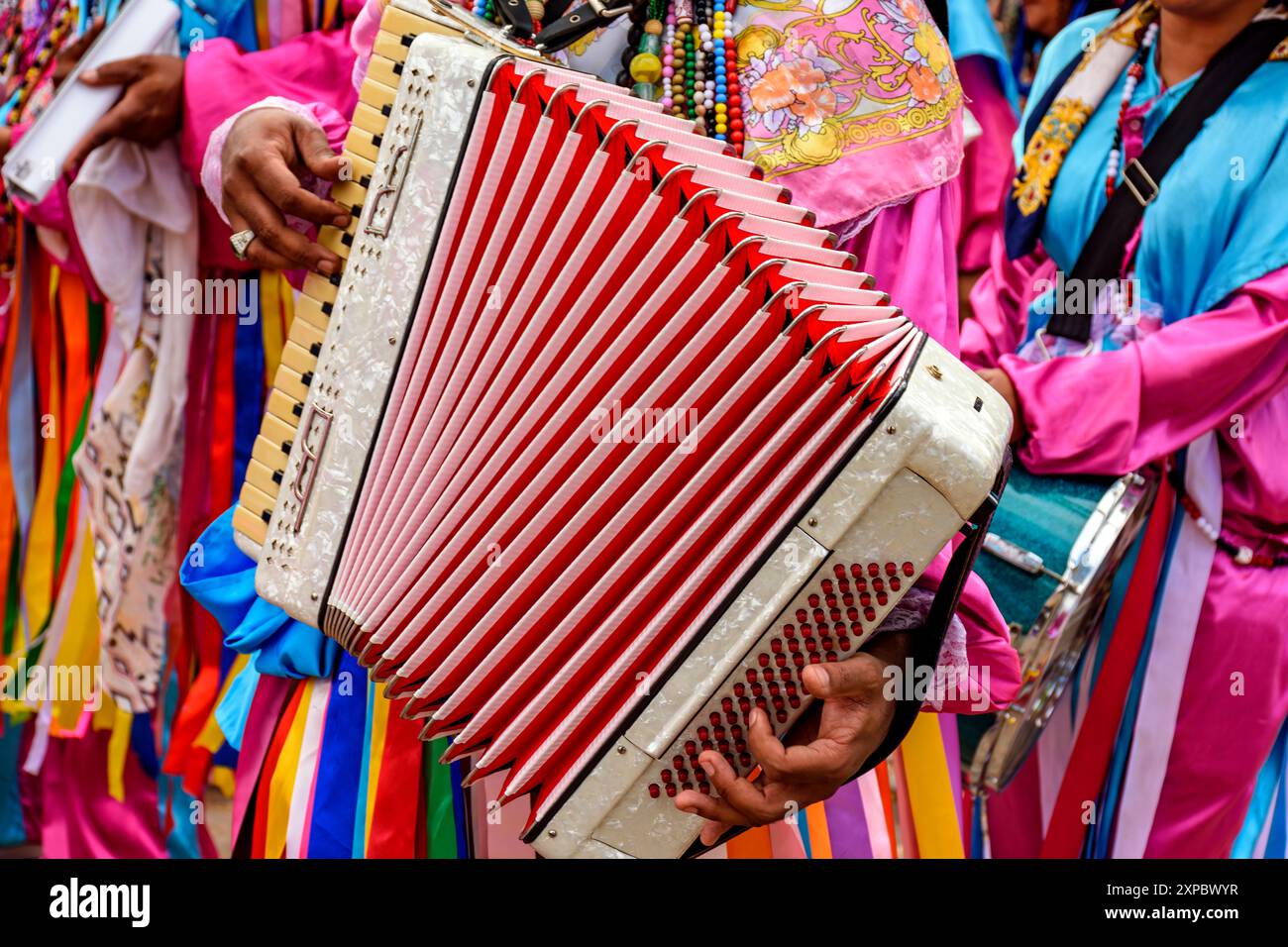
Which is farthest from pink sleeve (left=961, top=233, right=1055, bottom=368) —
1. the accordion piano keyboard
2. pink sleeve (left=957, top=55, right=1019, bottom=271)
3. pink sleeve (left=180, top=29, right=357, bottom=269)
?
the accordion piano keyboard

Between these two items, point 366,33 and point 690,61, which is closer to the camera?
point 690,61

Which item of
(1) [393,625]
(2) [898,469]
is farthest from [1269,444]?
(1) [393,625]

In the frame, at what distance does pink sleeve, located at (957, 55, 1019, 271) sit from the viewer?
300cm

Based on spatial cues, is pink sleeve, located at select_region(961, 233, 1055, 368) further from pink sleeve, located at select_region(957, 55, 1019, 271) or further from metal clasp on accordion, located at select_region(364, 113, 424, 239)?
metal clasp on accordion, located at select_region(364, 113, 424, 239)

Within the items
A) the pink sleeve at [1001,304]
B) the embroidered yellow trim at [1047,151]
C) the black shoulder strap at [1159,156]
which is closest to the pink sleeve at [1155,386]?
the black shoulder strap at [1159,156]

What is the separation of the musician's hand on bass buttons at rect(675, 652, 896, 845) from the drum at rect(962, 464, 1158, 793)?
92cm

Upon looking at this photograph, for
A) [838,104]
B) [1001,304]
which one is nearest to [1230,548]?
[1001,304]

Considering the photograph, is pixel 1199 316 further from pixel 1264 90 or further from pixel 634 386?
pixel 634 386

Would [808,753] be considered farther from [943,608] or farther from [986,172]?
[986,172]

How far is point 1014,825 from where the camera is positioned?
2953mm

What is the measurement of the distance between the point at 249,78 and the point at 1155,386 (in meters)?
1.64

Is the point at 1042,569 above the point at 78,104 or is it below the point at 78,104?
below

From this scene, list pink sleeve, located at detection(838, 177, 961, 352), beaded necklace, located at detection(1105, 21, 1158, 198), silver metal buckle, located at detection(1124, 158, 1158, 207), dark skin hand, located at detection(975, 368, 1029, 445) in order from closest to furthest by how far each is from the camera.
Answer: pink sleeve, located at detection(838, 177, 961, 352) → dark skin hand, located at detection(975, 368, 1029, 445) → silver metal buckle, located at detection(1124, 158, 1158, 207) → beaded necklace, located at detection(1105, 21, 1158, 198)

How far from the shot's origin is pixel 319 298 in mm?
1725
